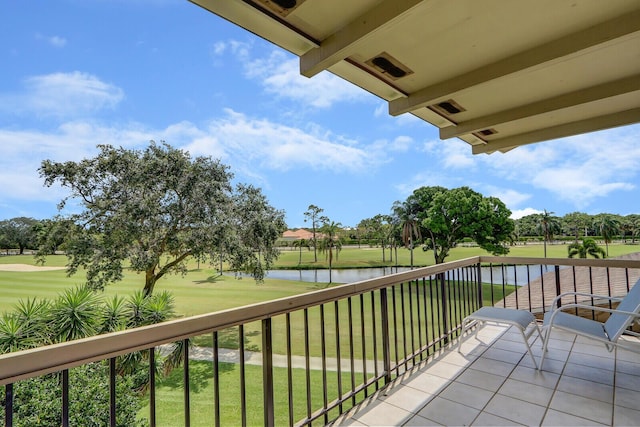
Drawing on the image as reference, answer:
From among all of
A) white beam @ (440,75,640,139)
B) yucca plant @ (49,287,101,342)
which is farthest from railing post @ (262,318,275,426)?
yucca plant @ (49,287,101,342)

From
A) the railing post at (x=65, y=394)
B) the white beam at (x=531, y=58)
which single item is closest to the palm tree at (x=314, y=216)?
the white beam at (x=531, y=58)

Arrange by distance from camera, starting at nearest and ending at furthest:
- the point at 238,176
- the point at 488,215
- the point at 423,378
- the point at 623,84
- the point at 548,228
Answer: the point at 423,378, the point at 623,84, the point at 238,176, the point at 488,215, the point at 548,228

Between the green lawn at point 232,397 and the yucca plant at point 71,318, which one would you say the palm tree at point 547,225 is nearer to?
the green lawn at point 232,397

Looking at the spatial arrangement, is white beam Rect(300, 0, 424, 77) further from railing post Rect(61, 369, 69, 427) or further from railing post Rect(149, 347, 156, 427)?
railing post Rect(61, 369, 69, 427)

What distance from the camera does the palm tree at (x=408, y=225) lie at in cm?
2475

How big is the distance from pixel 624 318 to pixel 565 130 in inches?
94.3

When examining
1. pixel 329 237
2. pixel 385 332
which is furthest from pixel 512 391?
pixel 329 237

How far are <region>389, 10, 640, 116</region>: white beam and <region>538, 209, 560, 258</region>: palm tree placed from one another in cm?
3562

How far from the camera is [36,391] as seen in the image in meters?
4.71

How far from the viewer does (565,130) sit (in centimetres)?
380

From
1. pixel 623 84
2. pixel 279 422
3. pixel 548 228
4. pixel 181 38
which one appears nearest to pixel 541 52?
pixel 623 84

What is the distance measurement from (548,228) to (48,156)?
127 feet

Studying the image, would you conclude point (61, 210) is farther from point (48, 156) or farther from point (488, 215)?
point (488, 215)

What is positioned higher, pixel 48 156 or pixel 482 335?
pixel 48 156
